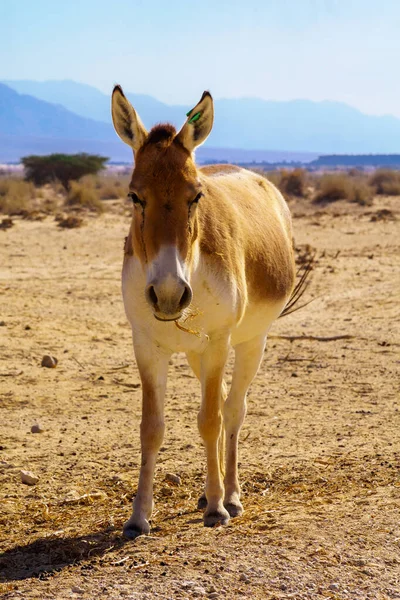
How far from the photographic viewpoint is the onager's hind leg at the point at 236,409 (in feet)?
17.4

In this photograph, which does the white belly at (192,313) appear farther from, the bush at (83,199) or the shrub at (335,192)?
the shrub at (335,192)

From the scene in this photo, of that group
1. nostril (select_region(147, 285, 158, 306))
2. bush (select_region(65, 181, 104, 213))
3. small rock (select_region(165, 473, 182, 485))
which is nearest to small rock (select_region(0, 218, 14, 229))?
bush (select_region(65, 181, 104, 213))

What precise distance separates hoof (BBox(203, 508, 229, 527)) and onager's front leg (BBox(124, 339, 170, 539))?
34cm

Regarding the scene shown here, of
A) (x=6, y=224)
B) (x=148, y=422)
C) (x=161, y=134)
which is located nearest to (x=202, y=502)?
(x=148, y=422)

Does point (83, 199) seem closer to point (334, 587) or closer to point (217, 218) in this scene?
point (217, 218)

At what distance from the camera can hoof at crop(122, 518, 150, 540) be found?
15.1 ft

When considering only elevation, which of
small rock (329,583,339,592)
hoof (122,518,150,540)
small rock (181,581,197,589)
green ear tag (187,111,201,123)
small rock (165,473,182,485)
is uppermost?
green ear tag (187,111,201,123)

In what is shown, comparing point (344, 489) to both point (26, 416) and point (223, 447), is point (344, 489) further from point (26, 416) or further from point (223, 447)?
point (26, 416)

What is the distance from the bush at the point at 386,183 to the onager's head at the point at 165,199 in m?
30.9

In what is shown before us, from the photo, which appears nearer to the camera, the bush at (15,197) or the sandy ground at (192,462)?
the sandy ground at (192,462)

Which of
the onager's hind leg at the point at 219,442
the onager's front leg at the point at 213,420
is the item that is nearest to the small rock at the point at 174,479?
the onager's hind leg at the point at 219,442

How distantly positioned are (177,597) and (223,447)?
1909 mm

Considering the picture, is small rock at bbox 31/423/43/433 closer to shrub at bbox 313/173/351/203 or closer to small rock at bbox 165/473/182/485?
small rock at bbox 165/473/182/485

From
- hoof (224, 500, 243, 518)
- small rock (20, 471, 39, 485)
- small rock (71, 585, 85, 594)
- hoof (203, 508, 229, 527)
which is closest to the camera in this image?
small rock (71, 585, 85, 594)
